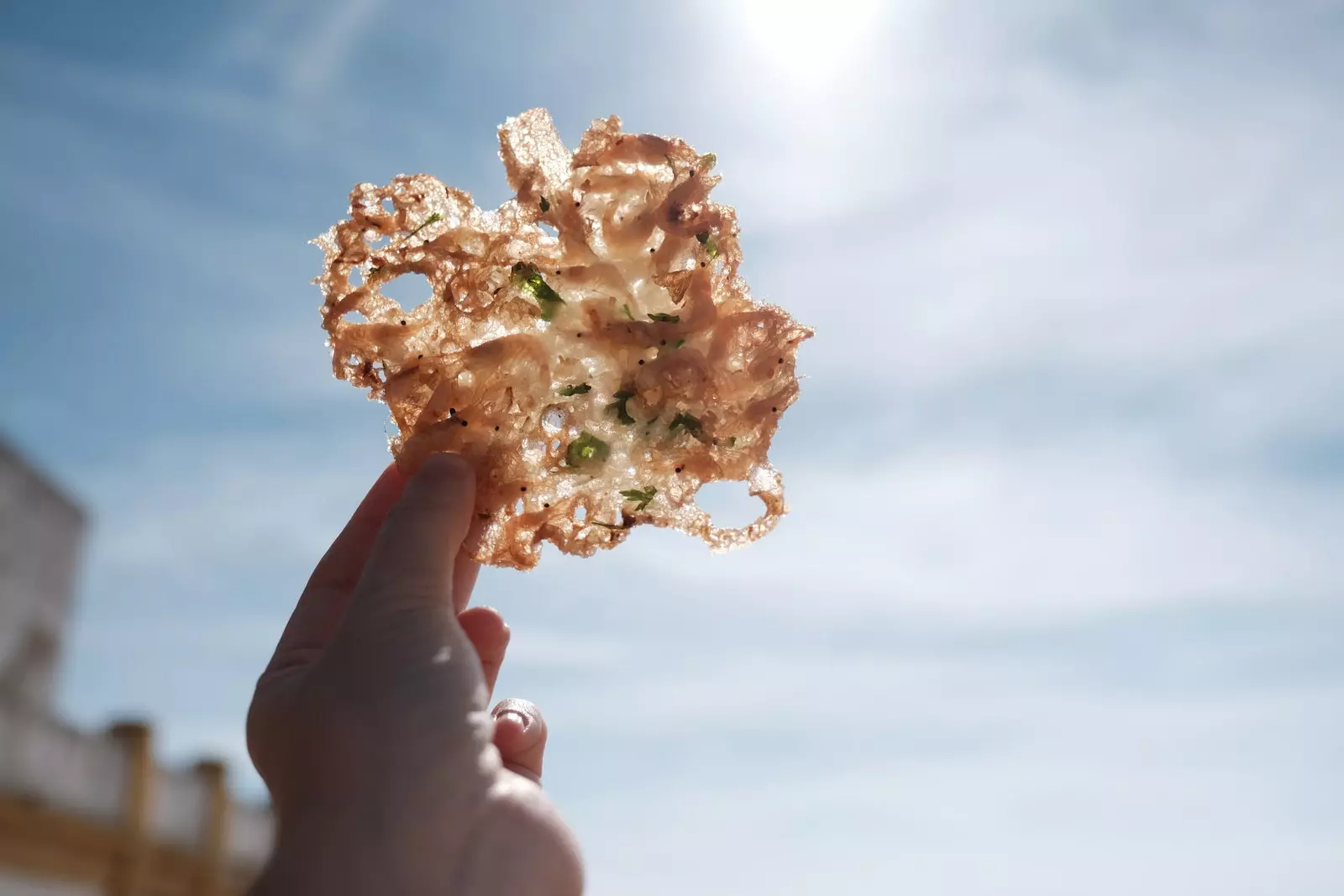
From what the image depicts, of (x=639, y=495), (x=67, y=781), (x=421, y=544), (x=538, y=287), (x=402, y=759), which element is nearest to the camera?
(x=402, y=759)

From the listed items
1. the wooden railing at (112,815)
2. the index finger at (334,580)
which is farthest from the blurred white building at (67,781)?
the index finger at (334,580)

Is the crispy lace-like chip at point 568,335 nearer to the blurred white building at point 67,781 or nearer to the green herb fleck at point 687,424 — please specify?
the green herb fleck at point 687,424

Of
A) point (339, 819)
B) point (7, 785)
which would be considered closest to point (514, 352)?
point (339, 819)

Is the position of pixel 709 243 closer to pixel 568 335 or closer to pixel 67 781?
pixel 568 335

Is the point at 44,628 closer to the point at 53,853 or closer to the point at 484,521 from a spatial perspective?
the point at 53,853

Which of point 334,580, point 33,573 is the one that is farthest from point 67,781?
point 334,580

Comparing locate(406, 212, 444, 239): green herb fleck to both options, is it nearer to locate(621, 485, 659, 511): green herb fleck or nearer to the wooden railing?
locate(621, 485, 659, 511): green herb fleck

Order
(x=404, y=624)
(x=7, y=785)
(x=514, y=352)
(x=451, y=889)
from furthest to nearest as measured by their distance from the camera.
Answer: (x=7, y=785) < (x=514, y=352) < (x=404, y=624) < (x=451, y=889)
